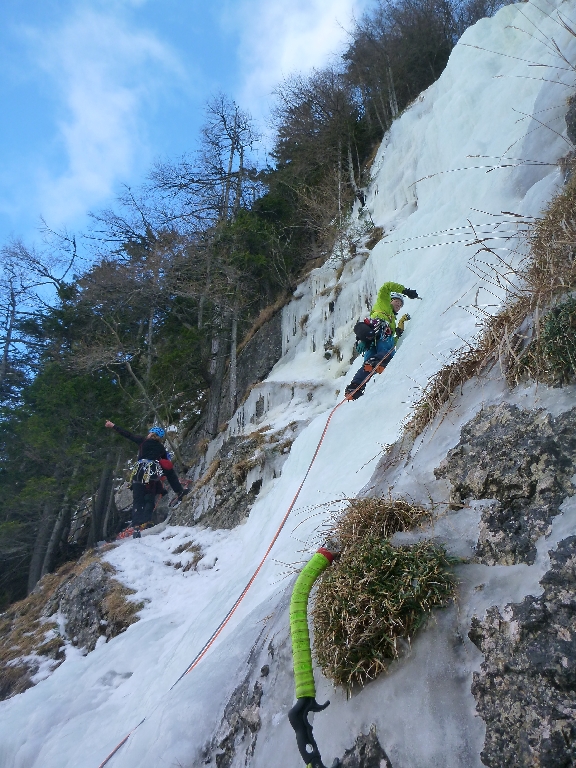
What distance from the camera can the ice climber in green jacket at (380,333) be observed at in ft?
25.1

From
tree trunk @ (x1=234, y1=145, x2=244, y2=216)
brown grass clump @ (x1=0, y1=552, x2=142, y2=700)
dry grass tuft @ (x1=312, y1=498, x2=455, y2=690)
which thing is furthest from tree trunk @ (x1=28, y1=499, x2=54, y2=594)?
dry grass tuft @ (x1=312, y1=498, x2=455, y2=690)

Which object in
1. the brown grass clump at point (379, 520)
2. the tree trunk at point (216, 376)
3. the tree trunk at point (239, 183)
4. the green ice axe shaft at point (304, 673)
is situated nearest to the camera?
the green ice axe shaft at point (304, 673)

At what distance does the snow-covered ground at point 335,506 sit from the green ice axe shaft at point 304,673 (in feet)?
0.43

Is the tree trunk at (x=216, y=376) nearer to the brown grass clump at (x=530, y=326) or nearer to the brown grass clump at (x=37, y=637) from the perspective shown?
the brown grass clump at (x=37, y=637)

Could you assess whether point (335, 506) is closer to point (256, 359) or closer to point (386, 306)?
point (386, 306)

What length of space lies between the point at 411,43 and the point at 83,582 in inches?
803

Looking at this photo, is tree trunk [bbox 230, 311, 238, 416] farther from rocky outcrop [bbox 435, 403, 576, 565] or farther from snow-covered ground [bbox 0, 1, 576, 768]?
rocky outcrop [bbox 435, 403, 576, 565]

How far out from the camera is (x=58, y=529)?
13945mm

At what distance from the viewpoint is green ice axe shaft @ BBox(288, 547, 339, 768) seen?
2.13 metres

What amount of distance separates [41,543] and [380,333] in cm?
1136

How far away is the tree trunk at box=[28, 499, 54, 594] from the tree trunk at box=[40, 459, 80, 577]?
128mm

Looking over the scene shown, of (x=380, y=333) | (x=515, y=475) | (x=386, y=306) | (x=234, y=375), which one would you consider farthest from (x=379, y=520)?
(x=234, y=375)

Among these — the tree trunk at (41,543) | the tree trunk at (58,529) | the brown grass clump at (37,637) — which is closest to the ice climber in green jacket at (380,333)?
the brown grass clump at (37,637)

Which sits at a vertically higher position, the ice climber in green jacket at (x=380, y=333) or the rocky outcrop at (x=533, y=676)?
the ice climber in green jacket at (x=380, y=333)
